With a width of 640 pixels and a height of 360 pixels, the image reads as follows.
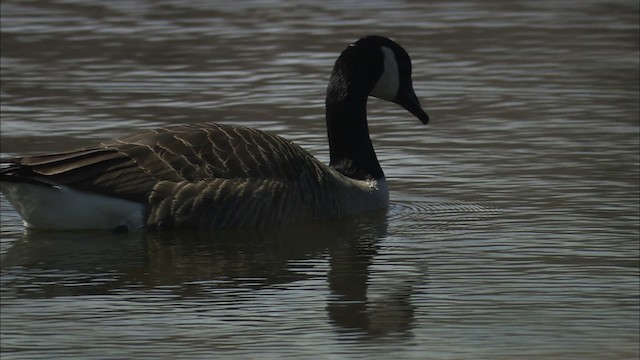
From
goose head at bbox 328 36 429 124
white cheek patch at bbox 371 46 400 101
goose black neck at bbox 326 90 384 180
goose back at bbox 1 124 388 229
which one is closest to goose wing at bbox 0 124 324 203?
goose back at bbox 1 124 388 229

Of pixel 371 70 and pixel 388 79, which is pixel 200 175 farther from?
pixel 388 79

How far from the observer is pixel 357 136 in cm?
1241

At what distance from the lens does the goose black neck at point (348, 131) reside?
40.7ft

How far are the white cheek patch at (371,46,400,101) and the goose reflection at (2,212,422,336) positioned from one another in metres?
1.40

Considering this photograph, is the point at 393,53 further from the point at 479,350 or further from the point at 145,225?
the point at 479,350

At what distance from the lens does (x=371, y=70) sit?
12453 millimetres

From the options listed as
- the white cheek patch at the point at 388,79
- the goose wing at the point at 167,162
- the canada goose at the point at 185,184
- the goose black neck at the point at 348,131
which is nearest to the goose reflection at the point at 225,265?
the canada goose at the point at 185,184

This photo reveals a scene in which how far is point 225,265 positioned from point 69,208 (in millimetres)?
1282

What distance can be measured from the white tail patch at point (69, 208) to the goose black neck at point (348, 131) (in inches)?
84.3

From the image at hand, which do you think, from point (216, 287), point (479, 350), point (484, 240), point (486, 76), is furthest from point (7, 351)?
point (486, 76)

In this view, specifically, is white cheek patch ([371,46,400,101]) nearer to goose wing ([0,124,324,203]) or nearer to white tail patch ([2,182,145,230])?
goose wing ([0,124,324,203])

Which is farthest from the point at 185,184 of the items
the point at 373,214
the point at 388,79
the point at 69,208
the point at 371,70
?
the point at 388,79

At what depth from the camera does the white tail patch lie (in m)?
10.6

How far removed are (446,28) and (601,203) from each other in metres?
8.59
